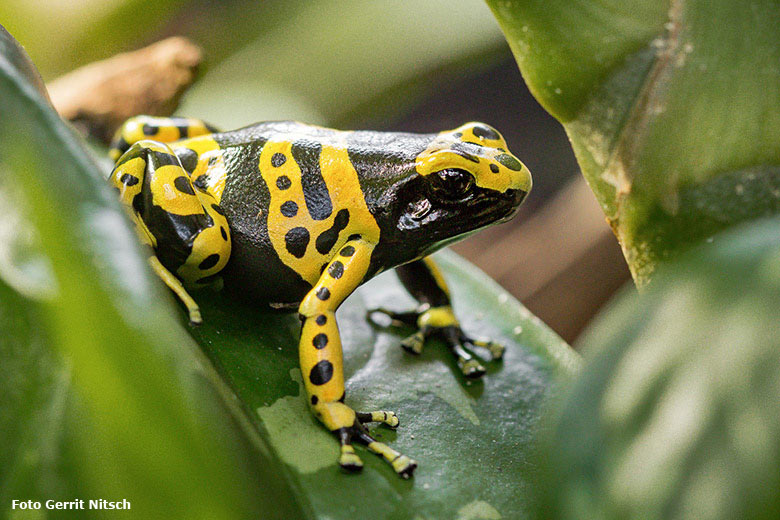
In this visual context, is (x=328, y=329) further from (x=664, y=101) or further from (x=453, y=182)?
(x=664, y=101)

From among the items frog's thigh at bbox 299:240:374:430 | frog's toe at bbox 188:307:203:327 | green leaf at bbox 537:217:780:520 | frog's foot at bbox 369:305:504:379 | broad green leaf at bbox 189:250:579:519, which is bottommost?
frog's foot at bbox 369:305:504:379

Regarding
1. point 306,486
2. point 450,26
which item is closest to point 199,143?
point 306,486

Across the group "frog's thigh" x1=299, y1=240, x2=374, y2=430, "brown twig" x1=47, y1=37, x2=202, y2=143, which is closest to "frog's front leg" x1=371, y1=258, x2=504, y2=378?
"frog's thigh" x1=299, y1=240, x2=374, y2=430

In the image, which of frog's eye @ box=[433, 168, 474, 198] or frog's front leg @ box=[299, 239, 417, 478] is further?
frog's eye @ box=[433, 168, 474, 198]

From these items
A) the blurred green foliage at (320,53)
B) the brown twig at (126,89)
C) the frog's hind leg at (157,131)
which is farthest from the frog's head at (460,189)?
the blurred green foliage at (320,53)

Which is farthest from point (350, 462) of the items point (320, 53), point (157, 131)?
point (320, 53)

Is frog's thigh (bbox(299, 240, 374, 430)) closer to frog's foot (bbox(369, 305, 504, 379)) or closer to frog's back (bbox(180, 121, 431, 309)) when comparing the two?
frog's back (bbox(180, 121, 431, 309))

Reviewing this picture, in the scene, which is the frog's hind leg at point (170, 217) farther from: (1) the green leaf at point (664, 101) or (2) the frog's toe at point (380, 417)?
(1) the green leaf at point (664, 101)

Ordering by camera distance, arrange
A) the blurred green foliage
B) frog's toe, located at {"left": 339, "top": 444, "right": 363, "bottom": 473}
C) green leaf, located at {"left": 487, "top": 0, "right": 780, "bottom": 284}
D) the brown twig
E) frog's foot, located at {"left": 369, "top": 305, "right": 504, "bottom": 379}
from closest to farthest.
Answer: green leaf, located at {"left": 487, "top": 0, "right": 780, "bottom": 284}
frog's toe, located at {"left": 339, "top": 444, "right": 363, "bottom": 473}
frog's foot, located at {"left": 369, "top": 305, "right": 504, "bottom": 379}
the brown twig
the blurred green foliage

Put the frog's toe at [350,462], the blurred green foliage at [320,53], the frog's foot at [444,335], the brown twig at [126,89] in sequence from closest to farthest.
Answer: the frog's toe at [350,462], the frog's foot at [444,335], the brown twig at [126,89], the blurred green foliage at [320,53]
